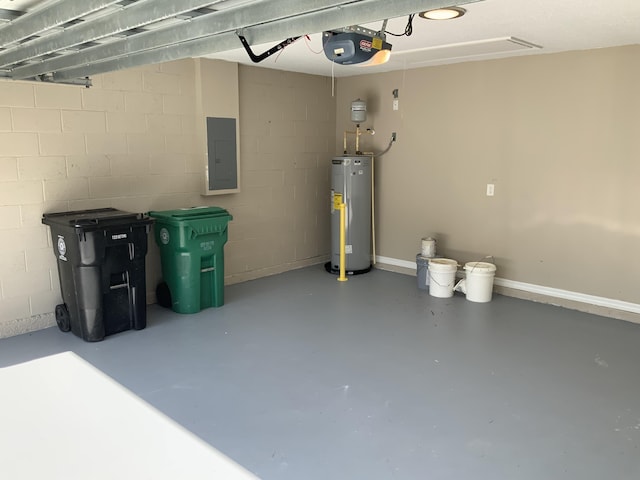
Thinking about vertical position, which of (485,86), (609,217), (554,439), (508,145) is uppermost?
(485,86)

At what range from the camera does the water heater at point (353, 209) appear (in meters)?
6.14

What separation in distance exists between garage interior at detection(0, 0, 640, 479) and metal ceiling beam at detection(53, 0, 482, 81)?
11mm

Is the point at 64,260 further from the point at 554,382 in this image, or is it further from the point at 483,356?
the point at 554,382

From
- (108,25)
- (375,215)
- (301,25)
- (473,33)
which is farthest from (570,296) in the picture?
(108,25)

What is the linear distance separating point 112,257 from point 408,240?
347 centimetres

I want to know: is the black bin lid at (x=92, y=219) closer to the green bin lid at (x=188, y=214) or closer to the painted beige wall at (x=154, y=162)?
the painted beige wall at (x=154, y=162)

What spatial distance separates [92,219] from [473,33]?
3301 mm

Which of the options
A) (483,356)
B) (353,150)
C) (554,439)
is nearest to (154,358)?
(483,356)

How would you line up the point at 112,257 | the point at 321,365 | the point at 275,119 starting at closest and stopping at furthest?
the point at 321,365 < the point at 112,257 < the point at 275,119

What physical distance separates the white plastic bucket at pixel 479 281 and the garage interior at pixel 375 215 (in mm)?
103

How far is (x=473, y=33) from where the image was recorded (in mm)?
4152

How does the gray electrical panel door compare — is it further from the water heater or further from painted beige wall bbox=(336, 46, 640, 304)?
painted beige wall bbox=(336, 46, 640, 304)

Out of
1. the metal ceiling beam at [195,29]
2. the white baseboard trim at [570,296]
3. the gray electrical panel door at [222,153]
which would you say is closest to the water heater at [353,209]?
the gray electrical panel door at [222,153]

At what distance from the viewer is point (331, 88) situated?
6.73 m
